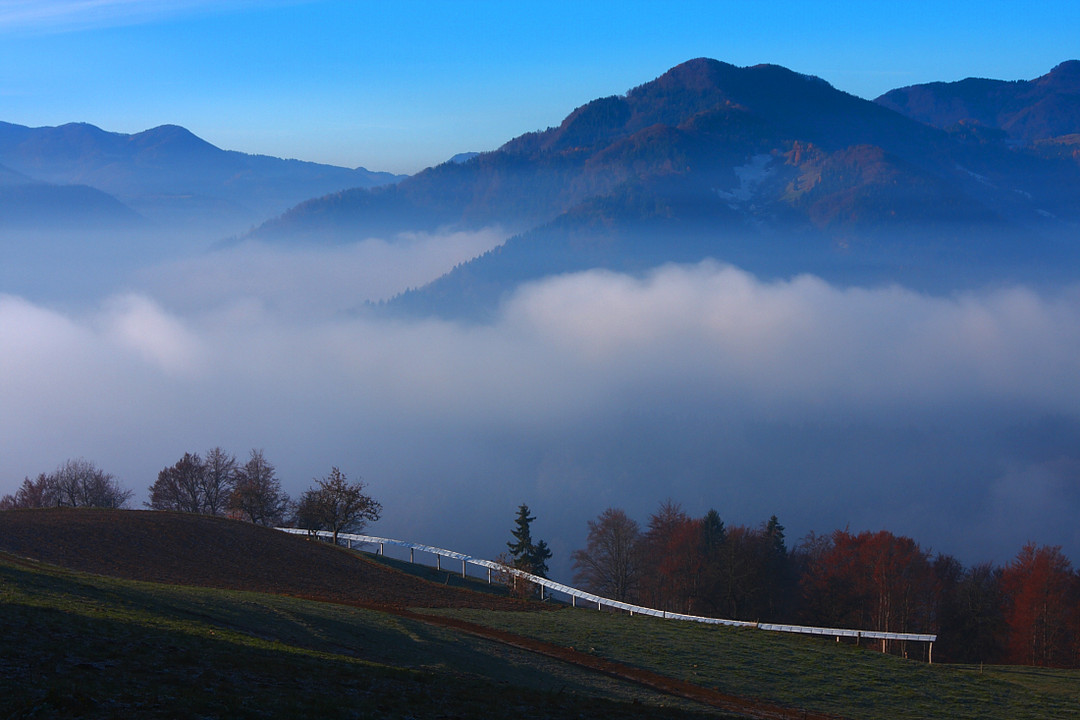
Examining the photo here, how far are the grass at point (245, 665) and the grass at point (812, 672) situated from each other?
4149mm

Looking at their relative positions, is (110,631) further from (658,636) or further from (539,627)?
(658,636)

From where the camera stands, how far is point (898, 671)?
31.1m

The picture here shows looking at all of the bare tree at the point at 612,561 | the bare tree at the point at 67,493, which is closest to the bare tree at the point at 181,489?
the bare tree at the point at 67,493

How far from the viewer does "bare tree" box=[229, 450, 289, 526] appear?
70812 mm

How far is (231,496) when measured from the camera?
71438mm

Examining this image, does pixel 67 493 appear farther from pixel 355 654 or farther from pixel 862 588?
pixel 862 588

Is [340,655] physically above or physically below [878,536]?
below

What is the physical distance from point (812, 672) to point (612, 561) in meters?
53.8

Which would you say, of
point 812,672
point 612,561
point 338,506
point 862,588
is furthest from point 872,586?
point 338,506

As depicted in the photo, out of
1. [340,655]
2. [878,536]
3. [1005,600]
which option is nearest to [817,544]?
[878,536]

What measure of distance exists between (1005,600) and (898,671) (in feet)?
139

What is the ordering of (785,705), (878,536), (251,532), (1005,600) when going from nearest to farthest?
(785,705)
(251,532)
(1005,600)
(878,536)

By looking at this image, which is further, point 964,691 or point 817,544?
point 817,544

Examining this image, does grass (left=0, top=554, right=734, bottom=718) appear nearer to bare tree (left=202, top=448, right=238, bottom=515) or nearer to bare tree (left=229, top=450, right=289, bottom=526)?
bare tree (left=229, top=450, right=289, bottom=526)
